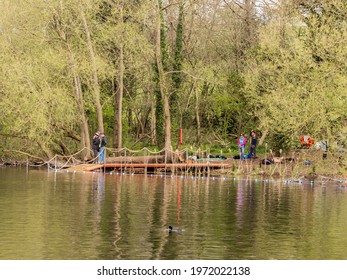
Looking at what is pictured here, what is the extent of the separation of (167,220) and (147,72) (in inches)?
1574

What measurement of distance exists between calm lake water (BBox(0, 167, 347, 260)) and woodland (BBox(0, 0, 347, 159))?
7.41m

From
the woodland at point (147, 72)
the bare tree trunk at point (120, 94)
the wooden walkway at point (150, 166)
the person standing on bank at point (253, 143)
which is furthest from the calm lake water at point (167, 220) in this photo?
the bare tree trunk at point (120, 94)

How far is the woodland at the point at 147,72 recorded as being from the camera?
161 feet

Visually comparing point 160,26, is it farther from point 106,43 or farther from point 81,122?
point 81,122

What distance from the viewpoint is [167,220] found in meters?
28.3

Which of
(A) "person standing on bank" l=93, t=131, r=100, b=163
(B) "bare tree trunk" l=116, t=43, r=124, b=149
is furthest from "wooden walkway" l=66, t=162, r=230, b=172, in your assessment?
(B) "bare tree trunk" l=116, t=43, r=124, b=149

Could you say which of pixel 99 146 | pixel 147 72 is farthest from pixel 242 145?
pixel 147 72

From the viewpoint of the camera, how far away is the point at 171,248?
22.5 meters

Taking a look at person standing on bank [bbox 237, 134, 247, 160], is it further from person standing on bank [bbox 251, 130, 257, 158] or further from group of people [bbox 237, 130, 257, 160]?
person standing on bank [bbox 251, 130, 257, 158]

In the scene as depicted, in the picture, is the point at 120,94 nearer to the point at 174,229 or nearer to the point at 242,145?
the point at 242,145

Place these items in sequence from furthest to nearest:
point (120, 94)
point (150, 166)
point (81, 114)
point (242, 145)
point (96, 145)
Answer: point (120, 94) < point (81, 114) < point (242, 145) < point (96, 145) < point (150, 166)

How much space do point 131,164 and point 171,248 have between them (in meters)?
32.2

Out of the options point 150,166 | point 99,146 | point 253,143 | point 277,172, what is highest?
point 253,143
